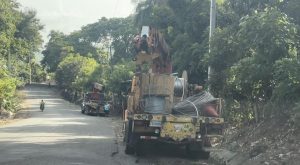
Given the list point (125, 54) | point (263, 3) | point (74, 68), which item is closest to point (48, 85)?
point (74, 68)

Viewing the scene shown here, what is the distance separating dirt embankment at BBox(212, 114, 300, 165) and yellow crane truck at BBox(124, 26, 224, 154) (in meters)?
0.90

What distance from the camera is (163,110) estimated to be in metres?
15.1

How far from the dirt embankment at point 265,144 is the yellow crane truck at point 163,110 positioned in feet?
2.95

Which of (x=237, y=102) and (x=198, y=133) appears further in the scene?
(x=237, y=102)

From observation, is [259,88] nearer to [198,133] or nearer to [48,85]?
[198,133]

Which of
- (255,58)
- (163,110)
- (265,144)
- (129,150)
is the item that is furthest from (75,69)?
(265,144)

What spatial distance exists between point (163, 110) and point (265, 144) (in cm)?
342

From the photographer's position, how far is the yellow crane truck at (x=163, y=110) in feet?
45.5

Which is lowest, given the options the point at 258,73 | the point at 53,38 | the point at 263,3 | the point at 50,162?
the point at 50,162

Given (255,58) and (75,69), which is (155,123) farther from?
(75,69)

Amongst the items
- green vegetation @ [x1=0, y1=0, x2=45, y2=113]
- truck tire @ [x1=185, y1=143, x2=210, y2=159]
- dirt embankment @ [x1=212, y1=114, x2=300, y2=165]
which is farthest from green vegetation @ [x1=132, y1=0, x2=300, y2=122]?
green vegetation @ [x1=0, y1=0, x2=45, y2=113]

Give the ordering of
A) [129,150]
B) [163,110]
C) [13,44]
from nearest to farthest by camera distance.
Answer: [163,110] < [129,150] < [13,44]

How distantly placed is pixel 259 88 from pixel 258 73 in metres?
1.90

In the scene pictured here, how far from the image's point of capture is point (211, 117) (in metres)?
14.4
